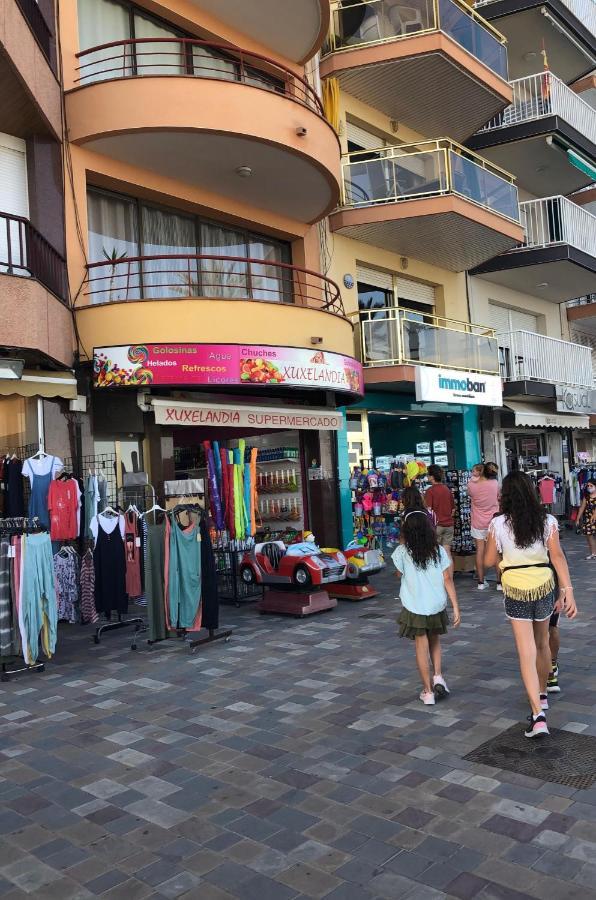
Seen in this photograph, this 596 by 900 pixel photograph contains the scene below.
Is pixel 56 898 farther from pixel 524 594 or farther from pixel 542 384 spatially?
pixel 542 384

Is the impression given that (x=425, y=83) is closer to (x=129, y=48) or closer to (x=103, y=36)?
(x=129, y=48)

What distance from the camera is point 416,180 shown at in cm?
1585

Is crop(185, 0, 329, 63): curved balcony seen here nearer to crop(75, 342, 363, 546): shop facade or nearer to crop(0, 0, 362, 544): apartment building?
crop(0, 0, 362, 544): apartment building

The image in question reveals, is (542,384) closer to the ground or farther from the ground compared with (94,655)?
farther from the ground

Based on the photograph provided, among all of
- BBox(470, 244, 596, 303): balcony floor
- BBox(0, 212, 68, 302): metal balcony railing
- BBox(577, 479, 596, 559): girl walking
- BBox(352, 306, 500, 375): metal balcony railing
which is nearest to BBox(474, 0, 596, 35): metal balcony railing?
BBox(470, 244, 596, 303): balcony floor

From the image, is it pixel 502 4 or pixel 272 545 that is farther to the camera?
pixel 502 4

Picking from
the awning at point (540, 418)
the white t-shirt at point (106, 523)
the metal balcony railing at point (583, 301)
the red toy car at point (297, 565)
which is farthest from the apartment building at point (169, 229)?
the metal balcony railing at point (583, 301)

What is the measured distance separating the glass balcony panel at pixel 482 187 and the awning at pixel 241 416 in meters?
6.54

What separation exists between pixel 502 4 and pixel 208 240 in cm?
1229

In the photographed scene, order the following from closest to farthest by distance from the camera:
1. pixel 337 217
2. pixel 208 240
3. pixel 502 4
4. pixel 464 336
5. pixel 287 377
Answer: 1. pixel 287 377
2. pixel 208 240
3. pixel 337 217
4. pixel 464 336
5. pixel 502 4

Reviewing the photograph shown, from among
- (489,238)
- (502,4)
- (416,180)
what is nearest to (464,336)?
(489,238)

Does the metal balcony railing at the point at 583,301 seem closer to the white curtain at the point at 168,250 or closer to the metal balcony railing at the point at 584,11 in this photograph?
the metal balcony railing at the point at 584,11

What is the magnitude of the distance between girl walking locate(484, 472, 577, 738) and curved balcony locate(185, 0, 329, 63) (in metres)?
11.5

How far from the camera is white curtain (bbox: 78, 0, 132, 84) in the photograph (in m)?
11.6
